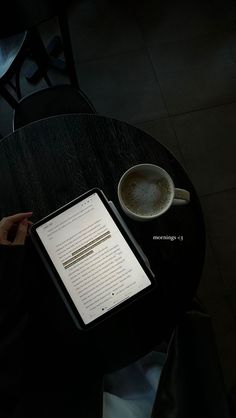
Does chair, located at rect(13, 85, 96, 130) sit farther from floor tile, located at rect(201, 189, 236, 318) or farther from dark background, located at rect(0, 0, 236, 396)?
floor tile, located at rect(201, 189, 236, 318)

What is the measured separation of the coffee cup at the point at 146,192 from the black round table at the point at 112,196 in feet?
0.21

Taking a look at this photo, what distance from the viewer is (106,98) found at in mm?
1701

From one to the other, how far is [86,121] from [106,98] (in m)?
0.90

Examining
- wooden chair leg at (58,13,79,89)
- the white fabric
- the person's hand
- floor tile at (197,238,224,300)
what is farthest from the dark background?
the person's hand

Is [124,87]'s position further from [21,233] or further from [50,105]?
[21,233]

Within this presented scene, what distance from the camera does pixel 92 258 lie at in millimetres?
668

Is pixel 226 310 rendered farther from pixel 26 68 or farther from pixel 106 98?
pixel 26 68

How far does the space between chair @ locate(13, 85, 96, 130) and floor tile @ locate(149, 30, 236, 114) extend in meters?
0.62

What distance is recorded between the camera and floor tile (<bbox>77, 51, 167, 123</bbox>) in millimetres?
1663

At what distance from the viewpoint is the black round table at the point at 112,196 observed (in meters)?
0.71

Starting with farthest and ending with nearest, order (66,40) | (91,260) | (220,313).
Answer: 1. (220,313)
2. (66,40)
3. (91,260)

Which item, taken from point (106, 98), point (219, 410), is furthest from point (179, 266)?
point (106, 98)

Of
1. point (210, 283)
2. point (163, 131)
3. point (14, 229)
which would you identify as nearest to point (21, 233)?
point (14, 229)

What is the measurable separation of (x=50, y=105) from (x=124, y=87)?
645 millimetres
